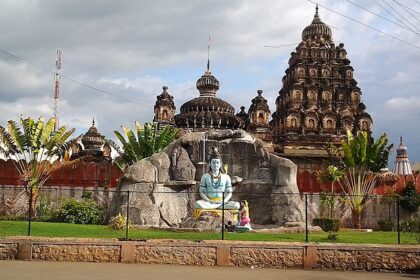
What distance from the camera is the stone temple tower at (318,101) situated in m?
63.2

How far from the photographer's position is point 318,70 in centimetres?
6688

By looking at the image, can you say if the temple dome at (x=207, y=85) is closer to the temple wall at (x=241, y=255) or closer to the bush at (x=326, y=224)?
the bush at (x=326, y=224)

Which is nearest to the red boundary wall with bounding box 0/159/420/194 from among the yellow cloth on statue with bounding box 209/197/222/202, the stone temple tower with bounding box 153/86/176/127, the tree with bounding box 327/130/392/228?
the tree with bounding box 327/130/392/228

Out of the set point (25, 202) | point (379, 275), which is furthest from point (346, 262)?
point (25, 202)

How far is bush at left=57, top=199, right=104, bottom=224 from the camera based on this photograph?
23.4 m

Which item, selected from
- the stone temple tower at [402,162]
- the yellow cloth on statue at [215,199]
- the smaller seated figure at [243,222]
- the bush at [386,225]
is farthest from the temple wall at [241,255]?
the stone temple tower at [402,162]

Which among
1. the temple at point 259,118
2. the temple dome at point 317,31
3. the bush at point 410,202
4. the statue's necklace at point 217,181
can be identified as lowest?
the bush at point 410,202

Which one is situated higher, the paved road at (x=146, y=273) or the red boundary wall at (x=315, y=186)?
the red boundary wall at (x=315, y=186)

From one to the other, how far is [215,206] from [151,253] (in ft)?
23.5

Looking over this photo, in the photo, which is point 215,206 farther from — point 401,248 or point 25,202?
point 25,202

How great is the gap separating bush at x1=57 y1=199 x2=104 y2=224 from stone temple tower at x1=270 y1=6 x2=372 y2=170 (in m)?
38.9

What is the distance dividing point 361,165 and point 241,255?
1869 centimetres

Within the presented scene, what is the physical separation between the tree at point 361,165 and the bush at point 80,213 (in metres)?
13.9

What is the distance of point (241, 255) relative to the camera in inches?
543
